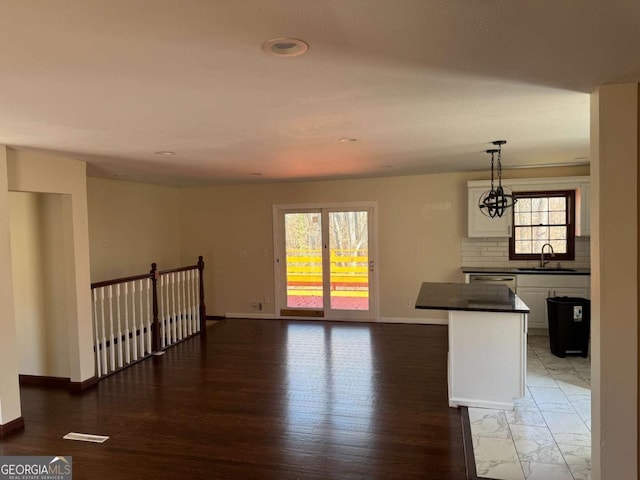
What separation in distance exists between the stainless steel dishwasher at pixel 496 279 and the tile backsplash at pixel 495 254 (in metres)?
0.47

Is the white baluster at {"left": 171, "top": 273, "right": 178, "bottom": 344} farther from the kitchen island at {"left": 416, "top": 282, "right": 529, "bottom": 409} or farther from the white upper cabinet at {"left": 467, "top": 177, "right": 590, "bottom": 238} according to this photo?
the white upper cabinet at {"left": 467, "top": 177, "right": 590, "bottom": 238}

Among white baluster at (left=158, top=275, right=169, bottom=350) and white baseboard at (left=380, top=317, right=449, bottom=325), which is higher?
white baluster at (left=158, top=275, right=169, bottom=350)

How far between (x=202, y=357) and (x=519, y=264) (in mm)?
4613

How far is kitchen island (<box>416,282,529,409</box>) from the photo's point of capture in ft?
12.1

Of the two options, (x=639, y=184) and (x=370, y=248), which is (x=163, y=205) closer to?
(x=370, y=248)

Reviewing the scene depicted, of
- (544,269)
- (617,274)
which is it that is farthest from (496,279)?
(617,274)

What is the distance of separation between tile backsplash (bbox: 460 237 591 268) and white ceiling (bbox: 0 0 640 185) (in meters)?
A: 2.72

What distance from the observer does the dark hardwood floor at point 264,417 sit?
2928 millimetres

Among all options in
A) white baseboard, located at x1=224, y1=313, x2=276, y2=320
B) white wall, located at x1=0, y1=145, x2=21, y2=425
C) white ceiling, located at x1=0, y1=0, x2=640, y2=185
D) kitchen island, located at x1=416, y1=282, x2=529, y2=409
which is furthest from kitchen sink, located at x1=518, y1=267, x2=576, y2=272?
white wall, located at x1=0, y1=145, x2=21, y2=425

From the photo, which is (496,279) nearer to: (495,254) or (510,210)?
(495,254)

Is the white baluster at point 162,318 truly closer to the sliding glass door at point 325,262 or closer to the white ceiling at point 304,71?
the sliding glass door at point 325,262

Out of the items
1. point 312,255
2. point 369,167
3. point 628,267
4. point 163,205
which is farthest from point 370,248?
point 628,267

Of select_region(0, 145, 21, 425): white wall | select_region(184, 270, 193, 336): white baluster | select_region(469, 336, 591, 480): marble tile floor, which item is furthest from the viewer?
select_region(184, 270, 193, 336): white baluster

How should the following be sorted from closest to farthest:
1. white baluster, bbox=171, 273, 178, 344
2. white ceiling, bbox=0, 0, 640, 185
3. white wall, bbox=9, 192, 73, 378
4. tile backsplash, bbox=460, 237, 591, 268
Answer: white ceiling, bbox=0, 0, 640, 185 < white wall, bbox=9, 192, 73, 378 < white baluster, bbox=171, 273, 178, 344 < tile backsplash, bbox=460, 237, 591, 268
